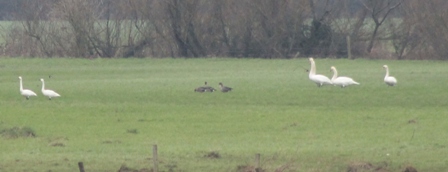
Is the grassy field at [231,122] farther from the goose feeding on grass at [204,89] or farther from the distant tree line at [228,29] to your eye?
the distant tree line at [228,29]

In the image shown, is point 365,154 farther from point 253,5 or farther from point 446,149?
point 253,5

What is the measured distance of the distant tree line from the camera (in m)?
54.4

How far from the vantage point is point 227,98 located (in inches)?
1126

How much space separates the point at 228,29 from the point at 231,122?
33684mm

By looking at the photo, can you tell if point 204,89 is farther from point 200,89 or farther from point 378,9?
point 378,9

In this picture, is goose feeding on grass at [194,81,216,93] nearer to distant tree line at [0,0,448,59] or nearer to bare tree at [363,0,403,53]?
distant tree line at [0,0,448,59]

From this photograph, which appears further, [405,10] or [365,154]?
[405,10]

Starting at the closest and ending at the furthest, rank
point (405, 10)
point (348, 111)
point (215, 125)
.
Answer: point (215, 125) < point (348, 111) < point (405, 10)

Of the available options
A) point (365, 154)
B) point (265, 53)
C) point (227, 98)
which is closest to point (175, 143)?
point (365, 154)

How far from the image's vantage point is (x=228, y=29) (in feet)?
185

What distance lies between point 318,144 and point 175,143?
275 cm

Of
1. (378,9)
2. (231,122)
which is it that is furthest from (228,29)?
(231,122)

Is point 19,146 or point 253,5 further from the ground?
point 253,5

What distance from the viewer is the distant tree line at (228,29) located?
54406mm
